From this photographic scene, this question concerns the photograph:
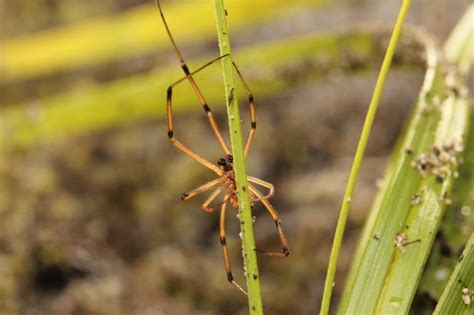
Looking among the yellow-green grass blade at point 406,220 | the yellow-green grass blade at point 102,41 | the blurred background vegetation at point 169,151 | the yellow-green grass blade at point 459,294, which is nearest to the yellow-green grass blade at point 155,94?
the blurred background vegetation at point 169,151

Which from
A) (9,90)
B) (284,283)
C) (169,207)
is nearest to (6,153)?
(9,90)

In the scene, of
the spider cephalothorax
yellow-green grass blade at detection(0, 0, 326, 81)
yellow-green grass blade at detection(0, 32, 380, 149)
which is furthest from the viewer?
yellow-green grass blade at detection(0, 0, 326, 81)

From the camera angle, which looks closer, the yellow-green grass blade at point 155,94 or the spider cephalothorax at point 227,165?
the spider cephalothorax at point 227,165

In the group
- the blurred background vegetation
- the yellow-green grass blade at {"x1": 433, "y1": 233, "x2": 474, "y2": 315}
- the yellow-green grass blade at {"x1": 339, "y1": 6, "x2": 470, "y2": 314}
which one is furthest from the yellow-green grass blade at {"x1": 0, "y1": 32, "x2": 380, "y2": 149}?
the yellow-green grass blade at {"x1": 433, "y1": 233, "x2": 474, "y2": 315}

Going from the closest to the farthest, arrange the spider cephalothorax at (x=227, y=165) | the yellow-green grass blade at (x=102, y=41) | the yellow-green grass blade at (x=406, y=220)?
the yellow-green grass blade at (x=406, y=220), the spider cephalothorax at (x=227, y=165), the yellow-green grass blade at (x=102, y=41)

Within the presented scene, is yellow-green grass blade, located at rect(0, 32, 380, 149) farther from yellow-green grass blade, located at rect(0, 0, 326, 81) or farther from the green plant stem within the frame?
the green plant stem

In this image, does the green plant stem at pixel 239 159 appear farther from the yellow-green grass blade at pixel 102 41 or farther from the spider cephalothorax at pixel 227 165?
the yellow-green grass blade at pixel 102 41

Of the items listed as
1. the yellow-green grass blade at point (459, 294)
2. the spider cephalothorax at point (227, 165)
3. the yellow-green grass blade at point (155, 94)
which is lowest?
the yellow-green grass blade at point (459, 294)
